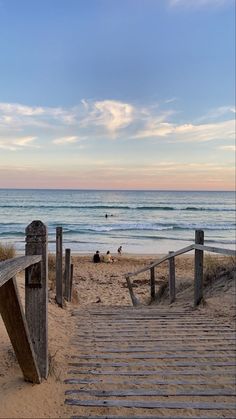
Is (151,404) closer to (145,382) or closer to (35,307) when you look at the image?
(145,382)

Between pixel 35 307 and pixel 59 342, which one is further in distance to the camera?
pixel 59 342

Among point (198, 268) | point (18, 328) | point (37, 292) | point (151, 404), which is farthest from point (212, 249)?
point (18, 328)

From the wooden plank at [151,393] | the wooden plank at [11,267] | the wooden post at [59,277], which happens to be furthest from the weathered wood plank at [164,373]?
the wooden post at [59,277]

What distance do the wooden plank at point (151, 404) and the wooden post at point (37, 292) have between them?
0.41 meters

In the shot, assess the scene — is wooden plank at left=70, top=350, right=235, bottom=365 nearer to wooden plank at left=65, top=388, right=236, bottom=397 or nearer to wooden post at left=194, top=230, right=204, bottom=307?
wooden plank at left=65, top=388, right=236, bottom=397

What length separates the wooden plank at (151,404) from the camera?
275 centimetres

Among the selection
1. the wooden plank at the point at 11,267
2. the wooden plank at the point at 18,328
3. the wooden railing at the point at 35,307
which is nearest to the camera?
the wooden plank at the point at 11,267

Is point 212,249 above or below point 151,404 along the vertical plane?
above

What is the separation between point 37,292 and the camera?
2883 mm

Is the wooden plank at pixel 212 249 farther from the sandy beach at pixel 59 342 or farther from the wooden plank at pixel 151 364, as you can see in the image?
the wooden plank at pixel 151 364

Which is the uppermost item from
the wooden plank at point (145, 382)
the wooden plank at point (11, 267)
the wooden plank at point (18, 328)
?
the wooden plank at point (11, 267)

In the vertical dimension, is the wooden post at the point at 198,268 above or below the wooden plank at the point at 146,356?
above

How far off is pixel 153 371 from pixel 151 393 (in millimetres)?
445

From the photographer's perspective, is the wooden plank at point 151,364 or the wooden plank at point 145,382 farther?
the wooden plank at point 151,364
